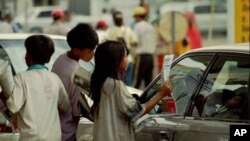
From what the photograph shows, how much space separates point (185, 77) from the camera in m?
7.14

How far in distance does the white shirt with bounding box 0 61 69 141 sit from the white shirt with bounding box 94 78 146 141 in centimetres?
34

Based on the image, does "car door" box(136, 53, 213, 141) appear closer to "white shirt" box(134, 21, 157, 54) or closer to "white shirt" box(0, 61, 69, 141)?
"white shirt" box(0, 61, 69, 141)

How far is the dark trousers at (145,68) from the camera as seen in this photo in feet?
58.9

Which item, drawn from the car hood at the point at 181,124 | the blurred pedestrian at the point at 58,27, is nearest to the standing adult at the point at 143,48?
the blurred pedestrian at the point at 58,27

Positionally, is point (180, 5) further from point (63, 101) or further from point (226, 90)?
point (63, 101)

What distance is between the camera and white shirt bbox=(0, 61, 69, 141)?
6.26m

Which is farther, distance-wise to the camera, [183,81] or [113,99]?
[183,81]

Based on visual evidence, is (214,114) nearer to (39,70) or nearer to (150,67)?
(39,70)

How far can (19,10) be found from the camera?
39.3 metres

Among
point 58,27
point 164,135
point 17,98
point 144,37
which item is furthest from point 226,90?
point 144,37

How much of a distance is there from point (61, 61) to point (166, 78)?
990mm

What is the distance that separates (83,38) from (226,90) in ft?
3.50

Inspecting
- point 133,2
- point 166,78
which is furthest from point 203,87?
point 133,2


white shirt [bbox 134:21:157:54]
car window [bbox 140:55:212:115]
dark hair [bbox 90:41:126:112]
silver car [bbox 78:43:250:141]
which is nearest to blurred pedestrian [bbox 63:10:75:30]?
white shirt [bbox 134:21:157:54]
